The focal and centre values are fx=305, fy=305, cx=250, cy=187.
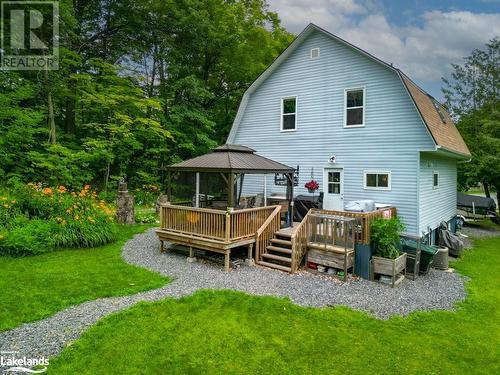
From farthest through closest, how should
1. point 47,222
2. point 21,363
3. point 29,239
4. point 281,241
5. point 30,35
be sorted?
1. point 30,35
2. point 47,222
3. point 281,241
4. point 29,239
5. point 21,363

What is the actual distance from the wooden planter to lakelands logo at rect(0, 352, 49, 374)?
6181 millimetres

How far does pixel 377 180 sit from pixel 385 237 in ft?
11.2

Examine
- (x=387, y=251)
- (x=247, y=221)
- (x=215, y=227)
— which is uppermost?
(x=247, y=221)

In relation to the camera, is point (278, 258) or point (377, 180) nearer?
point (278, 258)

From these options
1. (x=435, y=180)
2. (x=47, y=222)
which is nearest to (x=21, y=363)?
(x=47, y=222)

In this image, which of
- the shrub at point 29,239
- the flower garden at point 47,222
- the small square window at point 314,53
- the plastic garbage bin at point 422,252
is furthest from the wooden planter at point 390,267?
the shrub at point 29,239

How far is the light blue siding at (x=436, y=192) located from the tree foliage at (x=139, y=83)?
37.0 feet

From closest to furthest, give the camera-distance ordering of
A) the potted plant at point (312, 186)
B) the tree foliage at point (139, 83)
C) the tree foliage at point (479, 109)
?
the potted plant at point (312, 186) < the tree foliage at point (139, 83) < the tree foliage at point (479, 109)

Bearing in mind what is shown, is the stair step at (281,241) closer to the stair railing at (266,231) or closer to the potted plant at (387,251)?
the stair railing at (266,231)

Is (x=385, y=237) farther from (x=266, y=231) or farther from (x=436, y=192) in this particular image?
(x=436, y=192)

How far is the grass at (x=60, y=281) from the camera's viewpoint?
4841mm

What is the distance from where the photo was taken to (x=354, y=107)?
1042 centimetres

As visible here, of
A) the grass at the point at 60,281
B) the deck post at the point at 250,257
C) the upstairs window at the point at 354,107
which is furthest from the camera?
the upstairs window at the point at 354,107

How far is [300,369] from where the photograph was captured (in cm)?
371
